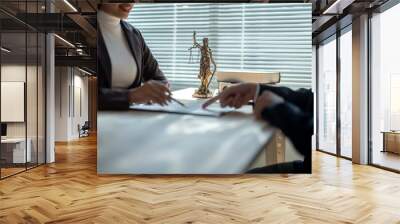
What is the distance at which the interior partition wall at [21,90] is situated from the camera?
6363 millimetres

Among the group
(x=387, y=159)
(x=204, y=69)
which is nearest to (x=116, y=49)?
(x=204, y=69)

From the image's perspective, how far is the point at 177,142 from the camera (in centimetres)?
637

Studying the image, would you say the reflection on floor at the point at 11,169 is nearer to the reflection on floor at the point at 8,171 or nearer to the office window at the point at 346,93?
the reflection on floor at the point at 8,171

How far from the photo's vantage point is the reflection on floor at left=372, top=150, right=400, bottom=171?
23.8 ft

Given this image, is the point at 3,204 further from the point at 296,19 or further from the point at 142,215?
the point at 296,19

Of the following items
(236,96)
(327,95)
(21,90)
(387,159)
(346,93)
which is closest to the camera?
(236,96)

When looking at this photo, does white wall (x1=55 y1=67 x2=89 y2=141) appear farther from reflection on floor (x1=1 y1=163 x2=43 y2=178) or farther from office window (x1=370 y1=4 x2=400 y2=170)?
office window (x1=370 y1=4 x2=400 y2=170)

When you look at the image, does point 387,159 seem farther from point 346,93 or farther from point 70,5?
point 70,5

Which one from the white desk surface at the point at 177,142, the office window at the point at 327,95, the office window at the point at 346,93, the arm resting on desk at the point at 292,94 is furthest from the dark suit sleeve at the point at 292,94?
the office window at the point at 327,95

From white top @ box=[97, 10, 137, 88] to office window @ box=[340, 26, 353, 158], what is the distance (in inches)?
202

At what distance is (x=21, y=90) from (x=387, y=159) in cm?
698

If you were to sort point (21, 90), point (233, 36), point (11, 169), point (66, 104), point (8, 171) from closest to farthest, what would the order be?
1. point (233, 36)
2. point (8, 171)
3. point (11, 169)
4. point (21, 90)
5. point (66, 104)

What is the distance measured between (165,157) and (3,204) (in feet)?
8.35

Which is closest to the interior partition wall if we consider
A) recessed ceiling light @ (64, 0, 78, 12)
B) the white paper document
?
recessed ceiling light @ (64, 0, 78, 12)
